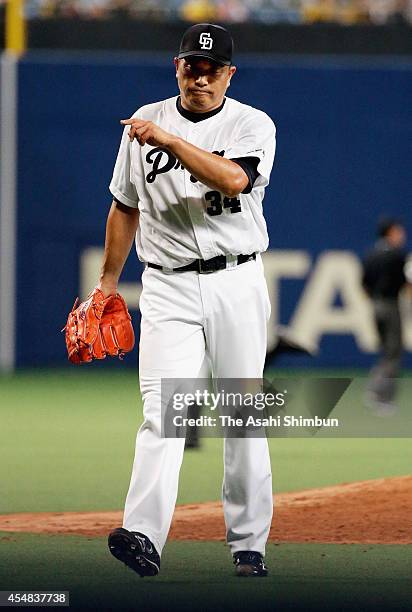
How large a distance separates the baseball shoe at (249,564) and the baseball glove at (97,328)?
3.68ft

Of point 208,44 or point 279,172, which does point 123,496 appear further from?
point 279,172

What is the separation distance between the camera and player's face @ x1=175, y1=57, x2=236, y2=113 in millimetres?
5641

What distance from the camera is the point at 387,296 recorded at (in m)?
12.7

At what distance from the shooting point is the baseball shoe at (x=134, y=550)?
5.39 metres

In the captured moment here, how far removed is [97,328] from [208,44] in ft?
4.47

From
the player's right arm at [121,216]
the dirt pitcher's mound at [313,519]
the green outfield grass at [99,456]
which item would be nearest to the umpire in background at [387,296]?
the green outfield grass at [99,456]

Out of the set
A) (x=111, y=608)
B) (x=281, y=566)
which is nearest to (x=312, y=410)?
(x=281, y=566)

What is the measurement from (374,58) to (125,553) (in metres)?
11.3

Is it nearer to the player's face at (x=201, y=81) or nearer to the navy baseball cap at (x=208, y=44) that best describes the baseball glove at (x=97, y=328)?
the player's face at (x=201, y=81)

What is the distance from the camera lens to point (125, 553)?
5.41 m

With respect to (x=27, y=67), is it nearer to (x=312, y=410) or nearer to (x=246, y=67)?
(x=246, y=67)

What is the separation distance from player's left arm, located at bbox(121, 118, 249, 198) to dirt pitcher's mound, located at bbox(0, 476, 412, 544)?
2.07 metres

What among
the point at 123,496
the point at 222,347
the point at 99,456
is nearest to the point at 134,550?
the point at 222,347

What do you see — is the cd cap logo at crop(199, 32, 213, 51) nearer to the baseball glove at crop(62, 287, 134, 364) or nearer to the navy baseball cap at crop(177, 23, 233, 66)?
the navy baseball cap at crop(177, 23, 233, 66)
